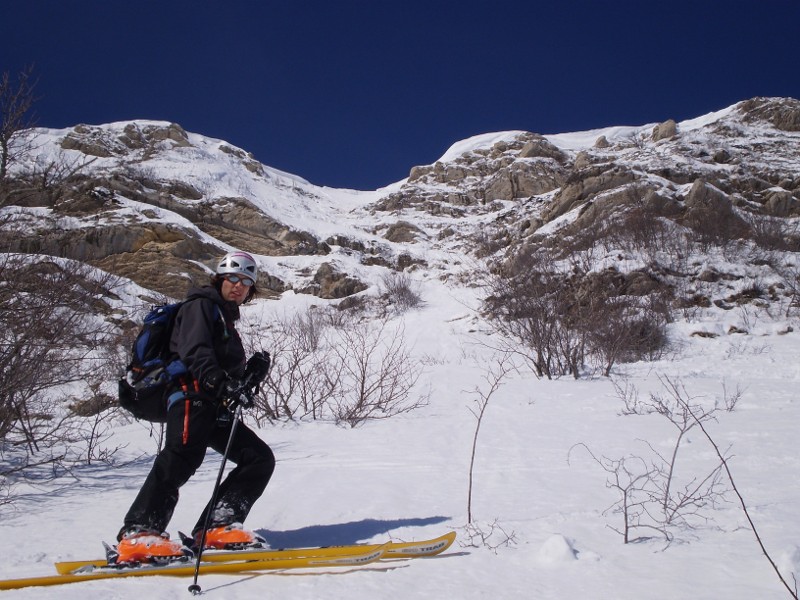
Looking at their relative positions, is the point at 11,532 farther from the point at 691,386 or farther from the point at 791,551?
the point at 691,386

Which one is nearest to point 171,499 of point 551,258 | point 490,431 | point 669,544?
point 669,544

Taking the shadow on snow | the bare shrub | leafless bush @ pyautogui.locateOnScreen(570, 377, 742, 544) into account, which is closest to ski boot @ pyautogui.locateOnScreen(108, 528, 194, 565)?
the shadow on snow

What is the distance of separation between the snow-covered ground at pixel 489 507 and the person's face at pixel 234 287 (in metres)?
1.31

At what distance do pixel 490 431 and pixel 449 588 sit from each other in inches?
148

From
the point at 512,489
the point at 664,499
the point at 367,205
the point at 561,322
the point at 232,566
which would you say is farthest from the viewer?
the point at 367,205

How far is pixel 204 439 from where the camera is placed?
2.33 meters

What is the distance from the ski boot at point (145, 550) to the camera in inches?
80.1

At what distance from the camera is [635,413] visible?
19.1 feet

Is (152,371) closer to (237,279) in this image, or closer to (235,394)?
(235,394)

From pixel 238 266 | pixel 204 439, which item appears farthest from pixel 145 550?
pixel 238 266

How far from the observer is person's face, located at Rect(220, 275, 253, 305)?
2625 mm

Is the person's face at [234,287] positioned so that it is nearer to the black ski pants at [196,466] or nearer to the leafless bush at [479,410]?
the black ski pants at [196,466]

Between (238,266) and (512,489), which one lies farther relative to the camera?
(512,489)

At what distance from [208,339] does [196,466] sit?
61 cm
